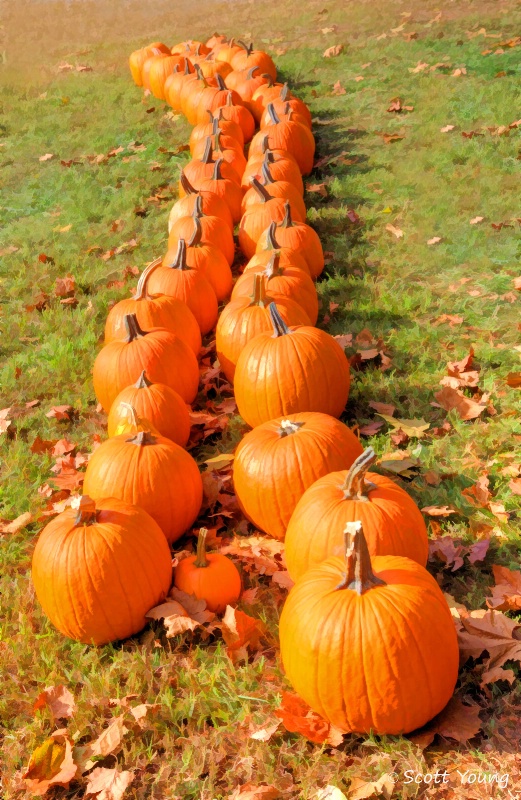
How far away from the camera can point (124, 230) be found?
24.8ft

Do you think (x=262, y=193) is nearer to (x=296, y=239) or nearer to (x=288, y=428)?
(x=296, y=239)

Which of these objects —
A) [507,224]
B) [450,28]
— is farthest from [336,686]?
[450,28]

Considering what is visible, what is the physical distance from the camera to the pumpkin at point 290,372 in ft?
13.0

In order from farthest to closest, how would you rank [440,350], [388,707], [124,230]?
Result: [124,230] → [440,350] → [388,707]

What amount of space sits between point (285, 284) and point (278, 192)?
5.97ft

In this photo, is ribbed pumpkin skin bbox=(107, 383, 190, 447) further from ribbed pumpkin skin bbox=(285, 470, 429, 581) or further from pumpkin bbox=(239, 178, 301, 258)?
pumpkin bbox=(239, 178, 301, 258)

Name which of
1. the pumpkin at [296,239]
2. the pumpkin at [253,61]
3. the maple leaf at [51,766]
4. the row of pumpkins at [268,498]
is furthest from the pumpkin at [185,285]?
the pumpkin at [253,61]

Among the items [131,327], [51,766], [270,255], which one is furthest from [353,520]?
[270,255]

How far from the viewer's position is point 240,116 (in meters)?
9.00

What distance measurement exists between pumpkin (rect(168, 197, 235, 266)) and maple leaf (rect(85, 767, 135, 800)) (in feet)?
13.0

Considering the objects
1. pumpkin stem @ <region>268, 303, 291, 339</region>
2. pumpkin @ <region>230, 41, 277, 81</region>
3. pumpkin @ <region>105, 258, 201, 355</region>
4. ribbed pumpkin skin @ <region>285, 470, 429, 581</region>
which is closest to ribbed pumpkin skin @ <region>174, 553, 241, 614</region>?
ribbed pumpkin skin @ <region>285, 470, 429, 581</region>

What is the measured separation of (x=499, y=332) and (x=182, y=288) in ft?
6.86

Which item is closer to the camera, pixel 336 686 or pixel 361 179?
pixel 336 686

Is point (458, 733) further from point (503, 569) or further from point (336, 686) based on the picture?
point (503, 569)
